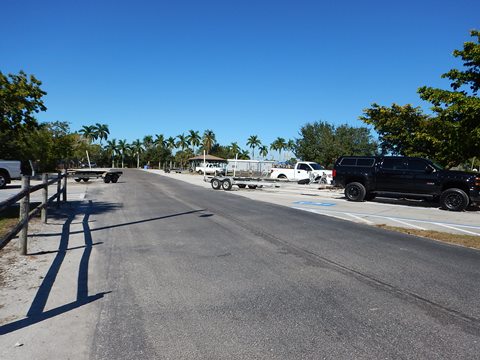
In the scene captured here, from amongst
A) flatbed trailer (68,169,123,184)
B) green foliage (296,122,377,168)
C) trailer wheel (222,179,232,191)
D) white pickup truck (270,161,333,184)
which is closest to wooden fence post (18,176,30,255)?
trailer wheel (222,179,232,191)

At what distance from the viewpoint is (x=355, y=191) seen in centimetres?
1842

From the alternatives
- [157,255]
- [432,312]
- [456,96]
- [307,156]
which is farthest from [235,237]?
[307,156]

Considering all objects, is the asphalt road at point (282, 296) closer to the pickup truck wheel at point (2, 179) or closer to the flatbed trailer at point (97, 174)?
the pickup truck wheel at point (2, 179)

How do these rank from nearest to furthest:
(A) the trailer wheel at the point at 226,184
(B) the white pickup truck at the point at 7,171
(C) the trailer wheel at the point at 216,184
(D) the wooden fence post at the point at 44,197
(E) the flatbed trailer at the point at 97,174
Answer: (D) the wooden fence post at the point at 44,197, (B) the white pickup truck at the point at 7,171, (A) the trailer wheel at the point at 226,184, (C) the trailer wheel at the point at 216,184, (E) the flatbed trailer at the point at 97,174

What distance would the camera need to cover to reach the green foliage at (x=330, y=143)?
162 feet

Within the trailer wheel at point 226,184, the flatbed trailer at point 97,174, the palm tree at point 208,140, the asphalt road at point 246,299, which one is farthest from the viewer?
the palm tree at point 208,140

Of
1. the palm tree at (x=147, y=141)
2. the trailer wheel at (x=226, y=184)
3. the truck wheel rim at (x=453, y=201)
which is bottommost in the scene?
the trailer wheel at (x=226, y=184)

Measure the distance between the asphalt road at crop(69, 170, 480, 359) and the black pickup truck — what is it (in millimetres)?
8296

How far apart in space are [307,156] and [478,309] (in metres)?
48.7

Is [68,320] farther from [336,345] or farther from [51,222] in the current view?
[51,222]

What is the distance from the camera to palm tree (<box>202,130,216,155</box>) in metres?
113

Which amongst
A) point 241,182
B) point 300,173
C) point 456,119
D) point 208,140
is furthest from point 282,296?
point 208,140

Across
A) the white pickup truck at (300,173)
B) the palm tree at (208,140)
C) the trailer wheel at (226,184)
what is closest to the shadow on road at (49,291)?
the trailer wheel at (226,184)

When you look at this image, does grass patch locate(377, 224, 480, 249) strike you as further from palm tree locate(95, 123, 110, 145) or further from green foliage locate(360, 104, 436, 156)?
palm tree locate(95, 123, 110, 145)
